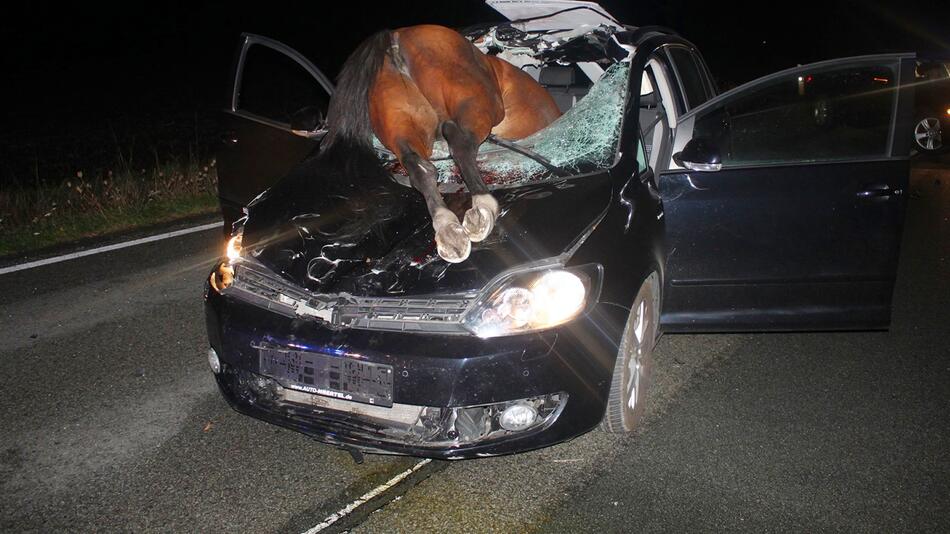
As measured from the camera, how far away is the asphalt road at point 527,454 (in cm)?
325

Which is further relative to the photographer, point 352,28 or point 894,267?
point 352,28

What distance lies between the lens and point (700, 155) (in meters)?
3.91

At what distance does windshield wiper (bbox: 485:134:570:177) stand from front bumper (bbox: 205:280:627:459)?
0.87 metres

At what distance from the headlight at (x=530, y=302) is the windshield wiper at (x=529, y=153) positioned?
844 mm

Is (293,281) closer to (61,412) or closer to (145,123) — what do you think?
(61,412)

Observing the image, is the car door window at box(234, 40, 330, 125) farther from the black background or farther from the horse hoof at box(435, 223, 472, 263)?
the horse hoof at box(435, 223, 472, 263)

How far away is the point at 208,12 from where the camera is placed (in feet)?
100

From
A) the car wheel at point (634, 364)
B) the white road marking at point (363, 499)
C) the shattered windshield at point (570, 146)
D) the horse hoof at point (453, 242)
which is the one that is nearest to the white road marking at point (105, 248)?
the shattered windshield at point (570, 146)

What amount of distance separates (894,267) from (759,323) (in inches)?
28.0

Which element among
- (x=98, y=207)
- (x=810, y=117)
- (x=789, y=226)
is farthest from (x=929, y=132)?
(x=98, y=207)

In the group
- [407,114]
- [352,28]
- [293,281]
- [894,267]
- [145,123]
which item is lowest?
[352,28]

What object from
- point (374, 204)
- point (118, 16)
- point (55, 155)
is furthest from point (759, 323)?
point (118, 16)

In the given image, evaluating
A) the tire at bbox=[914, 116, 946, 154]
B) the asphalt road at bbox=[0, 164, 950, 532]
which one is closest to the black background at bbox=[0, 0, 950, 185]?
the tire at bbox=[914, 116, 946, 154]

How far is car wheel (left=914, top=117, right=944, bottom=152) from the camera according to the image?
35.3 ft
